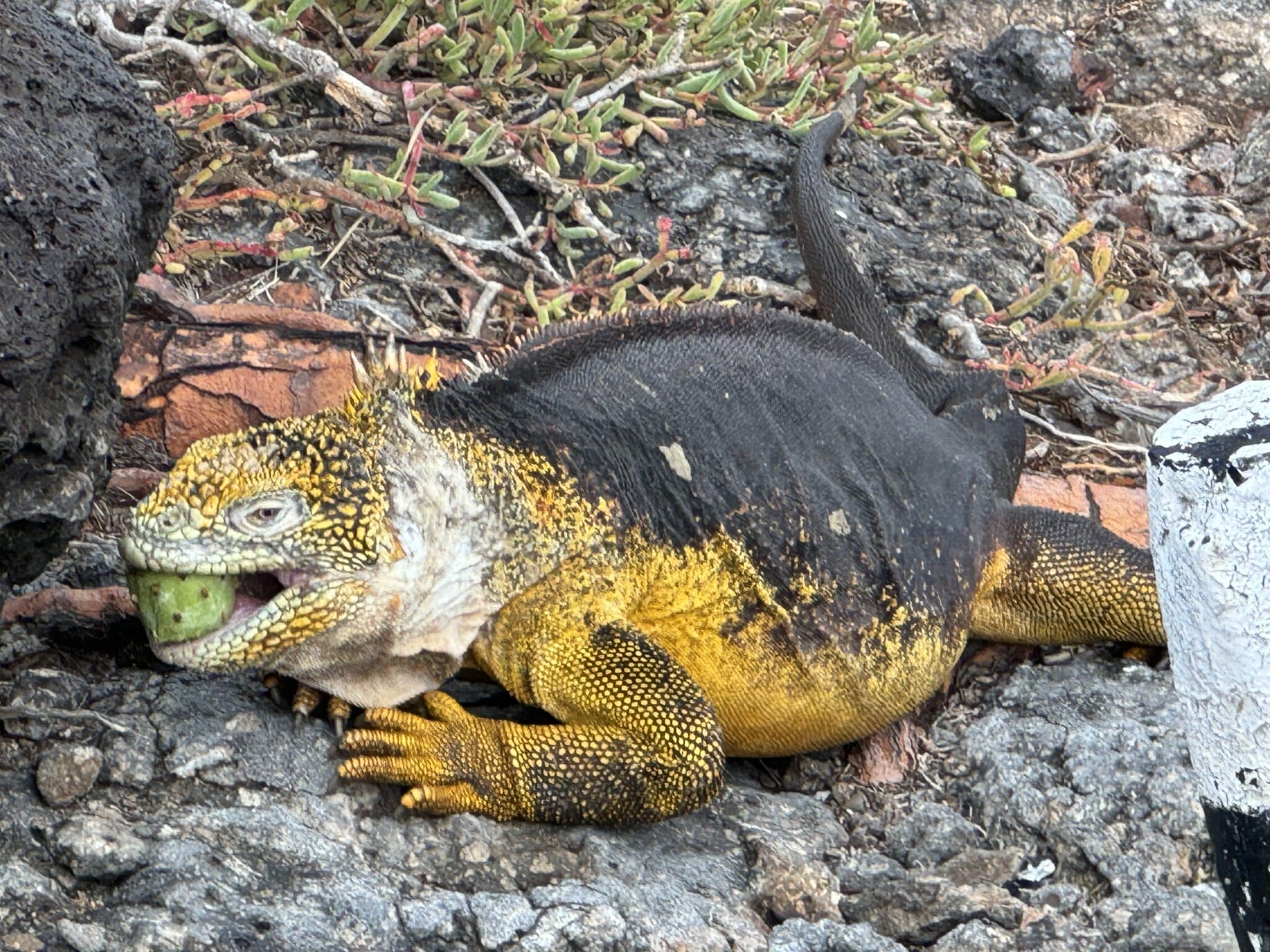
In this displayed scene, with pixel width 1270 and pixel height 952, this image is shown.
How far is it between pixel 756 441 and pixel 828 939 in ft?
3.98

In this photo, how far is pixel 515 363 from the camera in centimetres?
376

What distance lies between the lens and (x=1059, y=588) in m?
4.44

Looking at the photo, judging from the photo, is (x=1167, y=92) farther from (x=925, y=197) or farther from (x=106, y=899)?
(x=106, y=899)

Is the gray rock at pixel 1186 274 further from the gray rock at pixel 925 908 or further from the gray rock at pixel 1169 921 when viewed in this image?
the gray rock at pixel 925 908

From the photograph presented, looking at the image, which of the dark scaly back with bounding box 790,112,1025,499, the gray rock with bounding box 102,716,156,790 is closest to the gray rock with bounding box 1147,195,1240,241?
the dark scaly back with bounding box 790,112,1025,499

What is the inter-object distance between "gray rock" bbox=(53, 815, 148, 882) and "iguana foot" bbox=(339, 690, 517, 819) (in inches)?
19.2

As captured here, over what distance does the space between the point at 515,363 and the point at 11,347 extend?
4.08 feet

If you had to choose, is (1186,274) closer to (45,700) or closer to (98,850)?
(45,700)

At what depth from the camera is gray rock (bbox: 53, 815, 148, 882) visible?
284 centimetres

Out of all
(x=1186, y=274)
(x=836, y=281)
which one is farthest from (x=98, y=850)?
(x=1186, y=274)

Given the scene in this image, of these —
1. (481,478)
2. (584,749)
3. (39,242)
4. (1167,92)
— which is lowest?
(584,749)

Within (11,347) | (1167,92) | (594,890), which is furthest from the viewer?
(1167,92)

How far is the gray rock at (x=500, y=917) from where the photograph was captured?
299 cm

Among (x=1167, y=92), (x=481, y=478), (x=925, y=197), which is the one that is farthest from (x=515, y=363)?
(x=1167, y=92)
